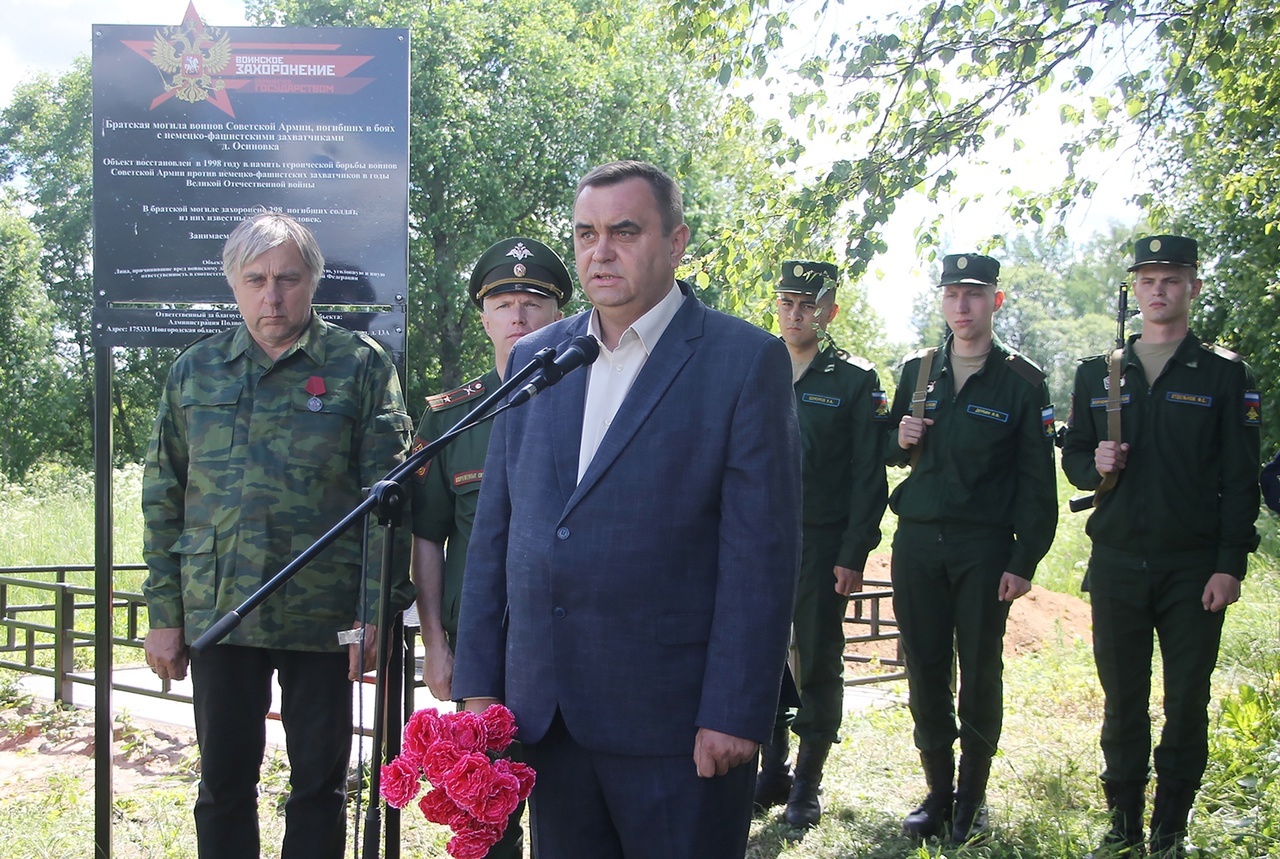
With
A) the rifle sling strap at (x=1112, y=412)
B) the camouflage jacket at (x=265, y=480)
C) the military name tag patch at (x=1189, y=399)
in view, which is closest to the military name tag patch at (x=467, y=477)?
the camouflage jacket at (x=265, y=480)

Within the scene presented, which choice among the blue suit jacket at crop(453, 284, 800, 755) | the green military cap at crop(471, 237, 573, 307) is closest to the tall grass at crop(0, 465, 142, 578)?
the green military cap at crop(471, 237, 573, 307)

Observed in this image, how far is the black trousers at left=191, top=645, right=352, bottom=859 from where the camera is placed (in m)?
3.25

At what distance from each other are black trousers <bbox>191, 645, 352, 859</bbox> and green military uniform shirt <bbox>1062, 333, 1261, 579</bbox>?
3.00 m

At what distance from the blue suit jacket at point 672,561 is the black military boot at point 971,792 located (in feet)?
8.08

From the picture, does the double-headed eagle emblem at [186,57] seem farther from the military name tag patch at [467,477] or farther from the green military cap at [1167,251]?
the green military cap at [1167,251]

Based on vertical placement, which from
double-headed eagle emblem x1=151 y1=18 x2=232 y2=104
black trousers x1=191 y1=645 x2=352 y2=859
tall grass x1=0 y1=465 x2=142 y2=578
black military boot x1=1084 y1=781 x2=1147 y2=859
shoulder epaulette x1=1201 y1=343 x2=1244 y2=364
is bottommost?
tall grass x1=0 y1=465 x2=142 y2=578

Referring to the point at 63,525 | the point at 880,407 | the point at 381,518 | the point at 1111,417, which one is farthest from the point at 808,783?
the point at 63,525

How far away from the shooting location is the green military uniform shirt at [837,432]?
4.69m

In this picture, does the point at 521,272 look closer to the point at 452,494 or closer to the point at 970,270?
the point at 452,494

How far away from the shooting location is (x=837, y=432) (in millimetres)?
4750

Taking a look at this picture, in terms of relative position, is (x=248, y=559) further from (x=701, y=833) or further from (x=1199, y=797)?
(x=1199, y=797)

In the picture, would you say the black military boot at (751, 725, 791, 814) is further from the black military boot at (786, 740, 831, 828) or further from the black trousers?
the black trousers

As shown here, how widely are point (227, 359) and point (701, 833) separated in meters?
2.18

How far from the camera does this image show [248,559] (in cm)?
328
